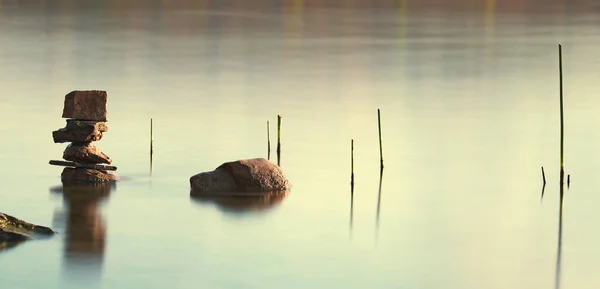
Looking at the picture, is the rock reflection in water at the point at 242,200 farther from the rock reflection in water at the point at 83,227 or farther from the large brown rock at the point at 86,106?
the large brown rock at the point at 86,106

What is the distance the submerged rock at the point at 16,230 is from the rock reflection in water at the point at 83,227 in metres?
0.53

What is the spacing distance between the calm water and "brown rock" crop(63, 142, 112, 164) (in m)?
0.72

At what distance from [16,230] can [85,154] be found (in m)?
5.96

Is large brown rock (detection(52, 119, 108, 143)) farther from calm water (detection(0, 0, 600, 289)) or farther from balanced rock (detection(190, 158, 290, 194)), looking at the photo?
balanced rock (detection(190, 158, 290, 194))

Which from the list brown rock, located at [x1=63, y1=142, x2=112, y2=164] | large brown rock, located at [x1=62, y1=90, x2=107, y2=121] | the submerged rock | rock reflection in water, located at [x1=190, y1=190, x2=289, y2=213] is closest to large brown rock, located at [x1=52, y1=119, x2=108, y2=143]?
large brown rock, located at [x1=62, y1=90, x2=107, y2=121]

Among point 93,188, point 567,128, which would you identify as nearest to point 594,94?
point 567,128

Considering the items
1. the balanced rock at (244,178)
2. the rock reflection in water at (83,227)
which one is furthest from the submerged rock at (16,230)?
the balanced rock at (244,178)

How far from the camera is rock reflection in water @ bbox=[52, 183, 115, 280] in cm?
2805

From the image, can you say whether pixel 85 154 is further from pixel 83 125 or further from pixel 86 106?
pixel 86 106

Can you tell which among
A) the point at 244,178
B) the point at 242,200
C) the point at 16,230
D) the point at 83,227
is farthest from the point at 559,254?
the point at 16,230

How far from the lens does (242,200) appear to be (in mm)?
33781

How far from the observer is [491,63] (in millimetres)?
77875

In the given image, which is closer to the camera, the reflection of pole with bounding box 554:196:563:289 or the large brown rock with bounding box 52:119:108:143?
the reflection of pole with bounding box 554:196:563:289

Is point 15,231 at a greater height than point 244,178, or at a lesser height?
lesser
